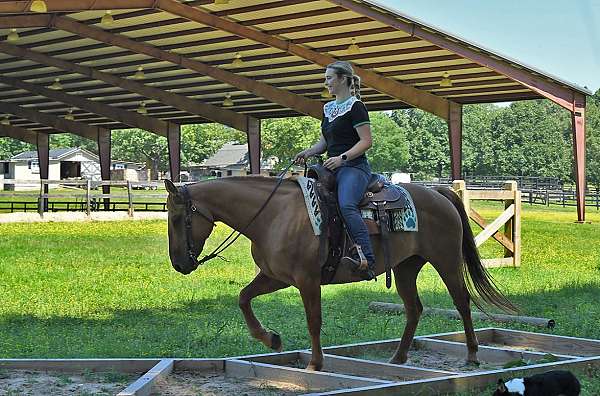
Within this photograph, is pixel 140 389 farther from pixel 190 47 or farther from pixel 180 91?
pixel 180 91

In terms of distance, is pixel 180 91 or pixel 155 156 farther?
pixel 155 156

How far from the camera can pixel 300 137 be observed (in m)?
71.8

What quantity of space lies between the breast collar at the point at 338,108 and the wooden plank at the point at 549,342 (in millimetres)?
2853

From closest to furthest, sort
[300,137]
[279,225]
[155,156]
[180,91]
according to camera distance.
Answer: [279,225] < [180,91] < [300,137] < [155,156]

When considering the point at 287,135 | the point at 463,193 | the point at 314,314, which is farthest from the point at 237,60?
the point at 287,135

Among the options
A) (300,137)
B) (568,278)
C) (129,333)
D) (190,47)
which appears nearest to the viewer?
(129,333)

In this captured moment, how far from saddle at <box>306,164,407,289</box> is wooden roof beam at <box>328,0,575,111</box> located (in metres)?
11.9

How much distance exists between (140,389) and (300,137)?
6663cm

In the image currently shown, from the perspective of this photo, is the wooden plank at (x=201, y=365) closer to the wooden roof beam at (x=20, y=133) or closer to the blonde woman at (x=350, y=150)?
the blonde woman at (x=350, y=150)

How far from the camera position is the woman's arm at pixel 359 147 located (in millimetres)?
6238

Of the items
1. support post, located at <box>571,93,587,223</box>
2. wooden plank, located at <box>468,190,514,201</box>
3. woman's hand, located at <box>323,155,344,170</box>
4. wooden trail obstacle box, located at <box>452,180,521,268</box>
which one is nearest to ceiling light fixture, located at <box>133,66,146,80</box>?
support post, located at <box>571,93,587,223</box>

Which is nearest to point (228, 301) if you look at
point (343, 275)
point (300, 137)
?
point (343, 275)

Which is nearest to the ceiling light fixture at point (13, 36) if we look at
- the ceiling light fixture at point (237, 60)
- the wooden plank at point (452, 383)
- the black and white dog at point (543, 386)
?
the ceiling light fixture at point (237, 60)

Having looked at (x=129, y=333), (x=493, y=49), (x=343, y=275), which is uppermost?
(x=493, y=49)
